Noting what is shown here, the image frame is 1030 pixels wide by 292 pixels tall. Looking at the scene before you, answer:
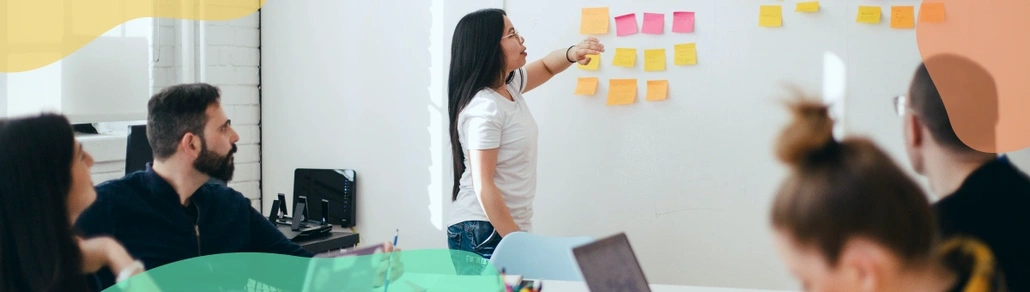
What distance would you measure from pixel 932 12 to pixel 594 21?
107 centimetres

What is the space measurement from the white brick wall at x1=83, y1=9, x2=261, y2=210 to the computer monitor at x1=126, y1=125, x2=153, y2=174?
0.53 meters

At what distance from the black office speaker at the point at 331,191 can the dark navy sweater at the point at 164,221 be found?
130 centimetres

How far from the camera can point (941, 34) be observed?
261 cm

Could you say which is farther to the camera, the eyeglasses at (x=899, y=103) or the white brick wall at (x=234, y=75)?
the white brick wall at (x=234, y=75)

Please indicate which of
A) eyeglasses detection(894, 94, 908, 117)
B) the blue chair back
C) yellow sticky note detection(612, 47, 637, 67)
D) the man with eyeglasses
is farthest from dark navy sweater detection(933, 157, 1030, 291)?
yellow sticky note detection(612, 47, 637, 67)

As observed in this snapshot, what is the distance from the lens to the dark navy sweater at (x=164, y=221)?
6.27ft

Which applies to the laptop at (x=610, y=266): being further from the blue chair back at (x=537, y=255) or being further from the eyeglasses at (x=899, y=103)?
the eyeglasses at (x=899, y=103)

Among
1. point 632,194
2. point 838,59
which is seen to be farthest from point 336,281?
point 838,59

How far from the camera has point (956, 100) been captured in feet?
6.53

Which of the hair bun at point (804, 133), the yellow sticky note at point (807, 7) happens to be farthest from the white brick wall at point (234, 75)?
the hair bun at point (804, 133)

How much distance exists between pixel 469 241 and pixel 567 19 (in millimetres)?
945

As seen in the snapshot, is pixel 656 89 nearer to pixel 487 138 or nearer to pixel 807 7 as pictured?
pixel 807 7

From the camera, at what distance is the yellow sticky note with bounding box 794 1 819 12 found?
2.73 m

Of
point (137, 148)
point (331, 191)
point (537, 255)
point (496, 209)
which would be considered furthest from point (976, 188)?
point (331, 191)
